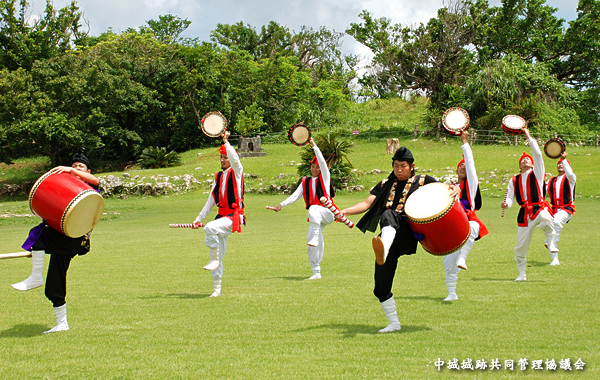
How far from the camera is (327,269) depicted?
10.6 metres

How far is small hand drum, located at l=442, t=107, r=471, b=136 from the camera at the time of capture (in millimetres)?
8078

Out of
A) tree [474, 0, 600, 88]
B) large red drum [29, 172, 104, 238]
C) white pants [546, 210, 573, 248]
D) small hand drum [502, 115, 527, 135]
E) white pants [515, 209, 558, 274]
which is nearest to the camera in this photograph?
large red drum [29, 172, 104, 238]

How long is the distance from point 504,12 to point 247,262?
44939 mm

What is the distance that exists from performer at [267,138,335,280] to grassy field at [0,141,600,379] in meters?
0.42

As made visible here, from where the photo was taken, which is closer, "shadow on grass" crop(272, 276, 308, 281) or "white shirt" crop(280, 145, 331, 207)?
"white shirt" crop(280, 145, 331, 207)

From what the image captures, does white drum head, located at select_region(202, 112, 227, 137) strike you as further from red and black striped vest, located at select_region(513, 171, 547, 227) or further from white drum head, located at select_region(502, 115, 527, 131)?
red and black striped vest, located at select_region(513, 171, 547, 227)

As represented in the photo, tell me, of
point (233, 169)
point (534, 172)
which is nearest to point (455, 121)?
point (534, 172)

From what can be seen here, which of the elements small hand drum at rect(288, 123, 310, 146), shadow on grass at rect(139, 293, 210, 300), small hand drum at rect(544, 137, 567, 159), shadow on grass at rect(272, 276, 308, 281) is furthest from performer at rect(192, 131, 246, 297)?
small hand drum at rect(544, 137, 567, 159)

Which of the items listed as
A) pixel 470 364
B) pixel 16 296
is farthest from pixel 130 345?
pixel 16 296

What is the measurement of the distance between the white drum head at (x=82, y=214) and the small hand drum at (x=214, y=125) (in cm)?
271

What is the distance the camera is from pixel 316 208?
400 inches

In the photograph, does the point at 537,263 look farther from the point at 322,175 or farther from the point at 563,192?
the point at 322,175

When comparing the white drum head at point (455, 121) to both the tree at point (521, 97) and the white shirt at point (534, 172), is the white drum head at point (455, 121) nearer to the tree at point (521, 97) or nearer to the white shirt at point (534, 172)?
the white shirt at point (534, 172)

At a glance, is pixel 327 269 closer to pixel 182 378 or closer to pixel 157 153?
pixel 182 378
